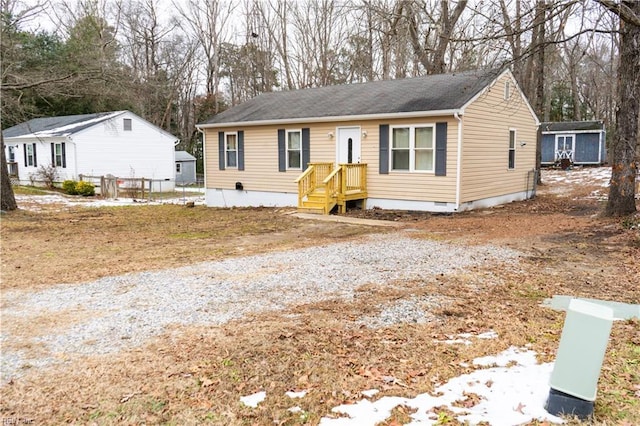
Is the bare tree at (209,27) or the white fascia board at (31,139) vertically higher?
the bare tree at (209,27)

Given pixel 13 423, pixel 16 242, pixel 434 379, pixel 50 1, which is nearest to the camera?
pixel 13 423

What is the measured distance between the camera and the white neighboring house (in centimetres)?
2437

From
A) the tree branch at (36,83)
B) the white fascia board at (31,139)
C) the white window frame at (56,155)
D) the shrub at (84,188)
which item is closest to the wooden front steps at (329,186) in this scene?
the tree branch at (36,83)

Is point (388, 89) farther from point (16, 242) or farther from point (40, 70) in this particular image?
point (16, 242)

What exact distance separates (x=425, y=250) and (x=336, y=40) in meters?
22.9

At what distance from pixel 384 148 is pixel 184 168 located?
2130 cm

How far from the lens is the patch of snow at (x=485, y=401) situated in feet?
9.57

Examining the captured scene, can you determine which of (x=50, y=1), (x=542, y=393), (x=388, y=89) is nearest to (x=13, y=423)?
(x=542, y=393)

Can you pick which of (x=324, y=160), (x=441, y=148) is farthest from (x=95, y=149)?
(x=441, y=148)

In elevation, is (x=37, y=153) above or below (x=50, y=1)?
below

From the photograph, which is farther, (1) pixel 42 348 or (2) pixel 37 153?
(2) pixel 37 153

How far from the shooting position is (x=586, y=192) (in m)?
18.1

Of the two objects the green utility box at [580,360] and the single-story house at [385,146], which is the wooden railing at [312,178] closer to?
the single-story house at [385,146]

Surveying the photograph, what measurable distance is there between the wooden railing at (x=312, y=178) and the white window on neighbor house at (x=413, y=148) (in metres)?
1.93
